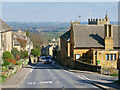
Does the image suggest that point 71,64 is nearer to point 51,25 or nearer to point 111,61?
point 111,61

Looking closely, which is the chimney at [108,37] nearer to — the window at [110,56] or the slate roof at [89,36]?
the slate roof at [89,36]

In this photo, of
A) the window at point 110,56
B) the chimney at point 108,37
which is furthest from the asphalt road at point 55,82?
the chimney at point 108,37

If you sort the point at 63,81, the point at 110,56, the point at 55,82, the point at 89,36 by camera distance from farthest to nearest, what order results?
the point at 89,36
the point at 110,56
the point at 63,81
the point at 55,82

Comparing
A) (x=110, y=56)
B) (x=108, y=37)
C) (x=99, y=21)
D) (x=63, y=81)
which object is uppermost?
(x=99, y=21)

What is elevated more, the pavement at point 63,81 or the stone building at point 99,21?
the stone building at point 99,21

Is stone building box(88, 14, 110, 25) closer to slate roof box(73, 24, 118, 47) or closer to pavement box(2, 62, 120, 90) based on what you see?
slate roof box(73, 24, 118, 47)

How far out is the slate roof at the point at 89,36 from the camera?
1588 inches

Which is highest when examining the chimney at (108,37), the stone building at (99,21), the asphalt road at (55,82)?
the stone building at (99,21)

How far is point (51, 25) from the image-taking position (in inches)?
3814

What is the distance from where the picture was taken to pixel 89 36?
41750mm

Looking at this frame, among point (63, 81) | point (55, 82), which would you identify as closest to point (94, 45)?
point (63, 81)

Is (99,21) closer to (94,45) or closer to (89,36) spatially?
(89,36)

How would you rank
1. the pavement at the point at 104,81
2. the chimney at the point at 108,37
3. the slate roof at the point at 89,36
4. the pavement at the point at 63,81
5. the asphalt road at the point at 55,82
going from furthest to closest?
1. the slate roof at the point at 89,36
2. the chimney at the point at 108,37
3. the asphalt road at the point at 55,82
4. the pavement at the point at 63,81
5. the pavement at the point at 104,81

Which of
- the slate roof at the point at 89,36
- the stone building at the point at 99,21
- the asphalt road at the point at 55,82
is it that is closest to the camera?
the asphalt road at the point at 55,82
